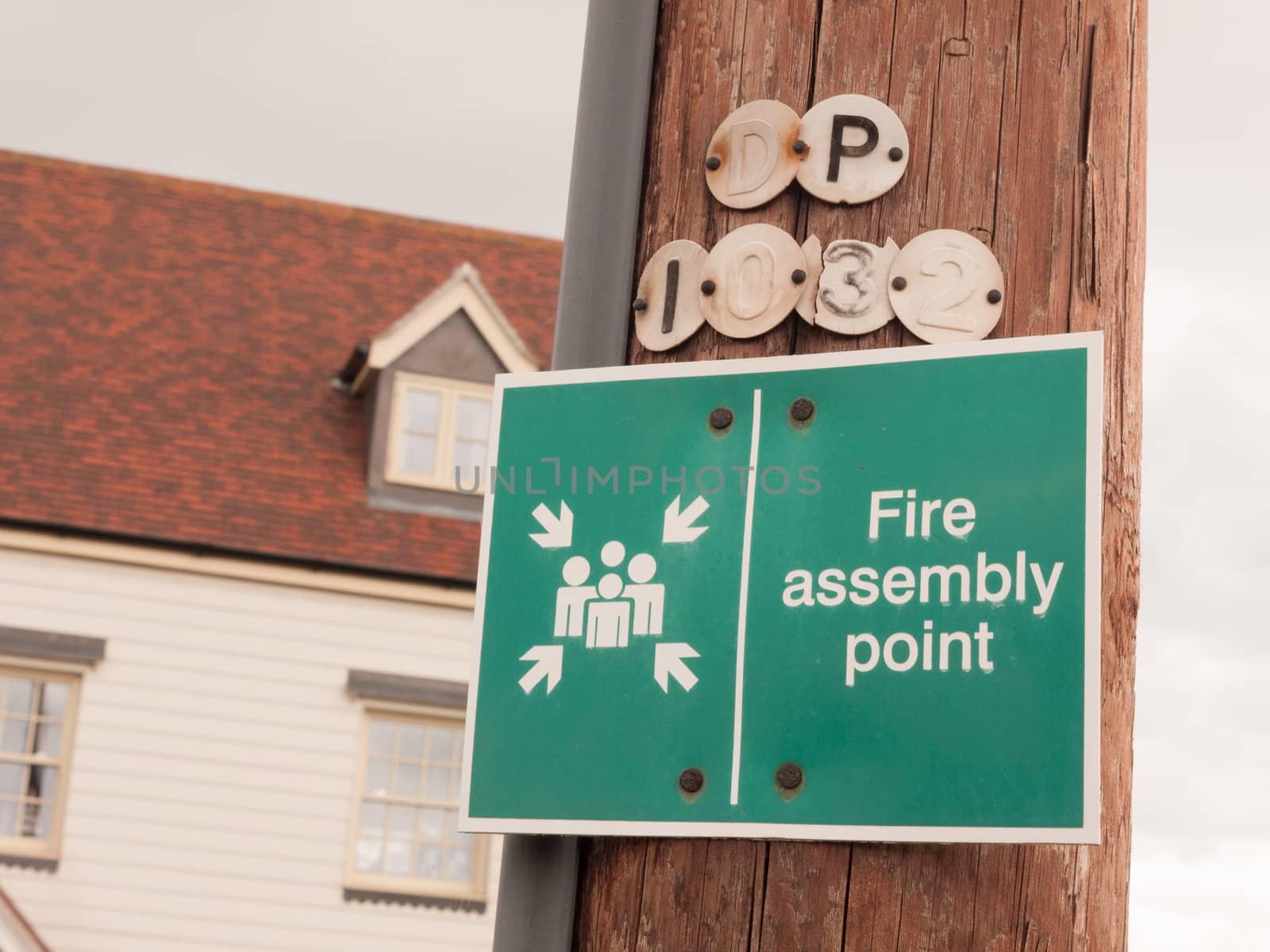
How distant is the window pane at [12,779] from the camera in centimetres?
1426

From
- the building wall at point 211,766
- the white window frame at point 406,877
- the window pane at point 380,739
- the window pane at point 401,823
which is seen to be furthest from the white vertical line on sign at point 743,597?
the window pane at point 401,823

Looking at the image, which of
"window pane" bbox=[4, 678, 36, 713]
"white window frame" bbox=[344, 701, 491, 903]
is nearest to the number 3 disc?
"white window frame" bbox=[344, 701, 491, 903]

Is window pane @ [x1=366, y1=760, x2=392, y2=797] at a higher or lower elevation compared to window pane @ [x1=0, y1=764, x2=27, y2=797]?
higher

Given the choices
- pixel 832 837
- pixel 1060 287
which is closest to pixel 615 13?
pixel 1060 287

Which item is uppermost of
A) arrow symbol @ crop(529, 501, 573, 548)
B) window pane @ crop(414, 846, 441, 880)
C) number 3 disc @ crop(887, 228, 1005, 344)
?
number 3 disc @ crop(887, 228, 1005, 344)

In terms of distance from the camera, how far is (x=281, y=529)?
15.1m

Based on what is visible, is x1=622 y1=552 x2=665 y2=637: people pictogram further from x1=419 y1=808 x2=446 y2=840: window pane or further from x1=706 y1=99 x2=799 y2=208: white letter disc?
x1=419 y1=808 x2=446 y2=840: window pane

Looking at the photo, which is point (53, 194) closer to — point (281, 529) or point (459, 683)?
point (281, 529)

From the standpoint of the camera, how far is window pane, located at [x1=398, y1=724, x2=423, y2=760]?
15.0 meters

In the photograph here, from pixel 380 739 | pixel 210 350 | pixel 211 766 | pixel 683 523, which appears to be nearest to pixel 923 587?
pixel 683 523

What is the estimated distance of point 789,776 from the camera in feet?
5.75

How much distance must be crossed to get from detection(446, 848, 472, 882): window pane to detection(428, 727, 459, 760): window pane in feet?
2.88

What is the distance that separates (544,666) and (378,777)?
13.5 meters

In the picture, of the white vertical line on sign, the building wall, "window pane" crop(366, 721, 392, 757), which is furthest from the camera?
"window pane" crop(366, 721, 392, 757)
